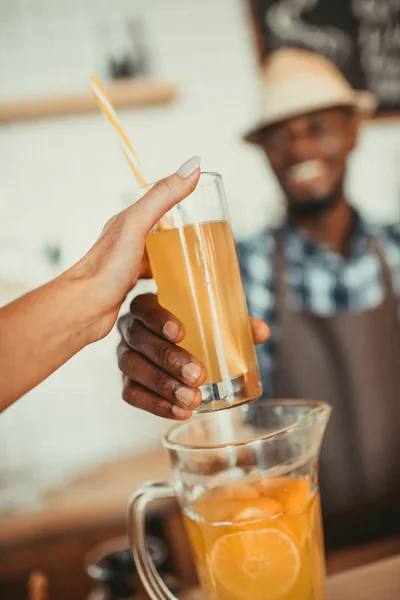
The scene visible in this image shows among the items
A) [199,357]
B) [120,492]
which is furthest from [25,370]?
[120,492]

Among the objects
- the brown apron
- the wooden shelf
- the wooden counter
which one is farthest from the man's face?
the wooden counter

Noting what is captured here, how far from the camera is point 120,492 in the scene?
6.95 feet

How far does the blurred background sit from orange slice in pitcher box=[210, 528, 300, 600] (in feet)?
6.66

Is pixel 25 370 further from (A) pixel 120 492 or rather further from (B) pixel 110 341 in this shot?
(B) pixel 110 341

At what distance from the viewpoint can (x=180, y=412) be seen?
→ 2.31ft

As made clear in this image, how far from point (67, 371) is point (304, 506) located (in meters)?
2.16

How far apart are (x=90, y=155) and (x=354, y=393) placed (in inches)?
60.0

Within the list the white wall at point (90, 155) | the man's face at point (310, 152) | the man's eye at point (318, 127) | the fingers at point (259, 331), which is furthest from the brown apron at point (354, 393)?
the fingers at point (259, 331)

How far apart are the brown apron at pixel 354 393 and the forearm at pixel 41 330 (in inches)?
60.3

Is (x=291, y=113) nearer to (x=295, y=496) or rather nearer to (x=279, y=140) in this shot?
(x=279, y=140)

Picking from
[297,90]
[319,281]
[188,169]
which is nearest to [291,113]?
[297,90]

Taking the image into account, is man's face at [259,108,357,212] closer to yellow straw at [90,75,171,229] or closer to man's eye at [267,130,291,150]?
man's eye at [267,130,291,150]

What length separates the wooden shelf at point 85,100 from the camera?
8.13 feet

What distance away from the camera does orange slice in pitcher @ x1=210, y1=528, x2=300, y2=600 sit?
24.2 inches
